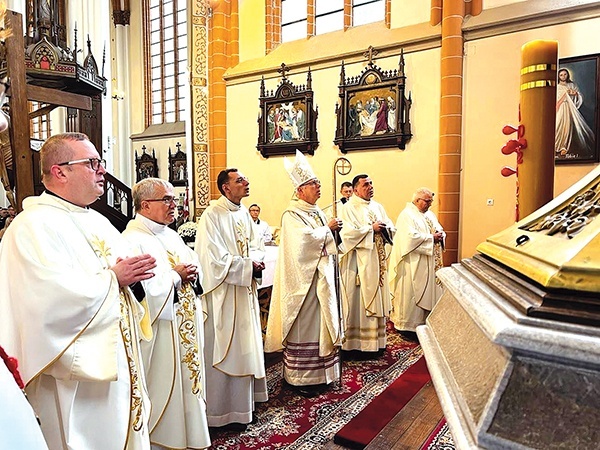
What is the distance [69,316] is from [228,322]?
5.41 feet

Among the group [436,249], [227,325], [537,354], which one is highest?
[537,354]

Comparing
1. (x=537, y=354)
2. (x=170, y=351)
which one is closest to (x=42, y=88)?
(x=170, y=351)

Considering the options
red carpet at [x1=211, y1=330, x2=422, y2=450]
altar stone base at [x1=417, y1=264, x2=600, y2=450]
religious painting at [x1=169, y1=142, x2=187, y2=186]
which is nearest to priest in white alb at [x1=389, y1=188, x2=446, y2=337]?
red carpet at [x1=211, y1=330, x2=422, y2=450]

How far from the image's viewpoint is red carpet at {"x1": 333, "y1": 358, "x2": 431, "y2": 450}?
2.98 m

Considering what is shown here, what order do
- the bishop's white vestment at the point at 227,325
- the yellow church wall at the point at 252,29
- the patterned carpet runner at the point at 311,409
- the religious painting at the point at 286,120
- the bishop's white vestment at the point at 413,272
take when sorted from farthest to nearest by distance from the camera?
the yellow church wall at the point at 252,29 → the religious painting at the point at 286,120 → the bishop's white vestment at the point at 413,272 → the bishop's white vestment at the point at 227,325 → the patterned carpet runner at the point at 311,409

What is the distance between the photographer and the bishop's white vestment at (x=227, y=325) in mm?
3246

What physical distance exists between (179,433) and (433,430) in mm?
1403

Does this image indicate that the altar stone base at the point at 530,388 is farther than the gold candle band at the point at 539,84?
No

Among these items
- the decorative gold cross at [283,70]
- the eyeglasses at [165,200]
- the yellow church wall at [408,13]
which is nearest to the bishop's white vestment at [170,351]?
the eyeglasses at [165,200]

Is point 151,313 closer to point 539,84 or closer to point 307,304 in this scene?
point 307,304

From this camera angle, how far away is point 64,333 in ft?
5.65

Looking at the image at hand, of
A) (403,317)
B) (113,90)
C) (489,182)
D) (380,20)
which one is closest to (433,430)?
(403,317)

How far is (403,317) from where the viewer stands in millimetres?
5699

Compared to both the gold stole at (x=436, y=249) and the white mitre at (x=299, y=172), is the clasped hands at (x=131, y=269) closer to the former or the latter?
the white mitre at (x=299, y=172)
